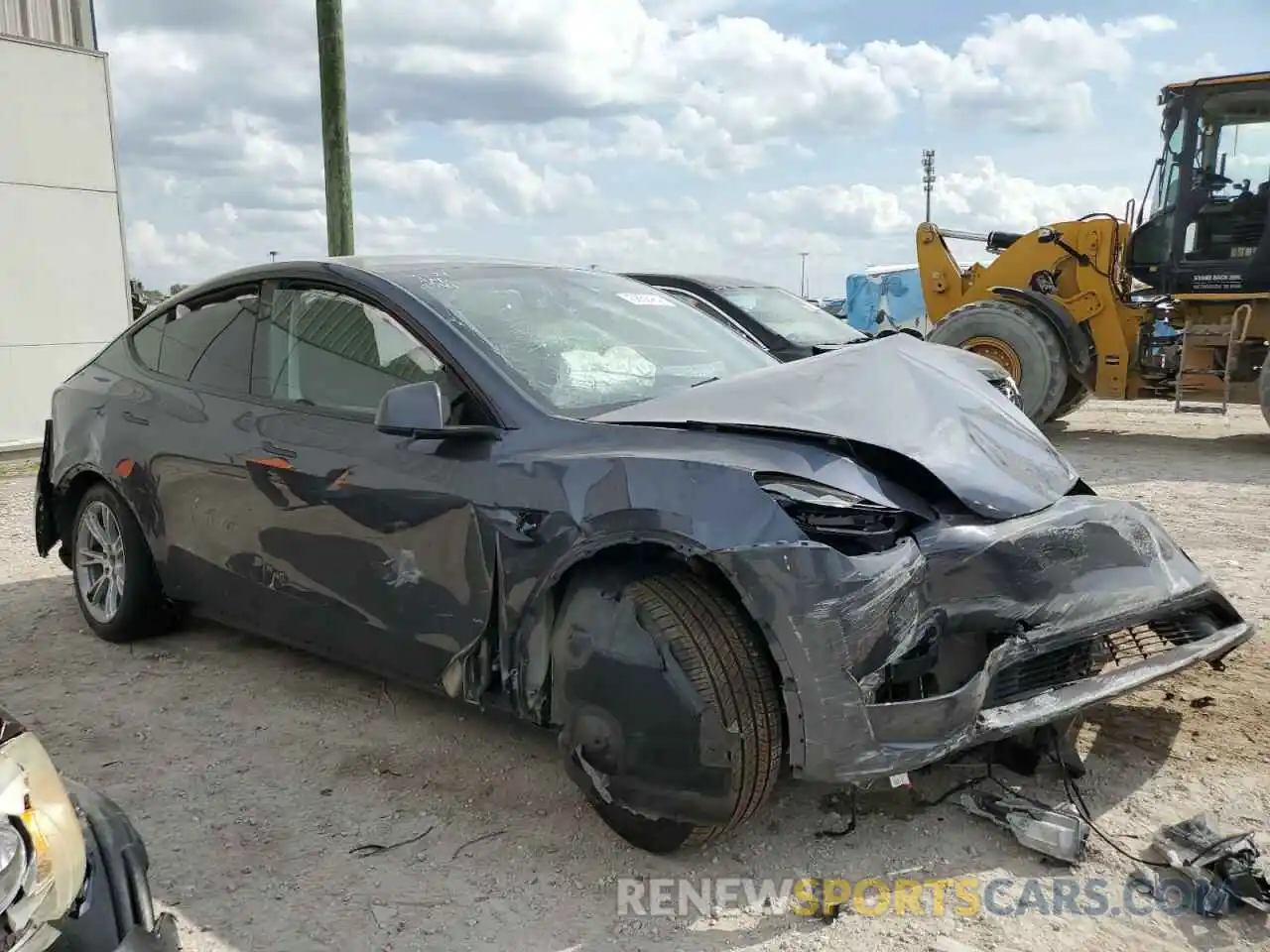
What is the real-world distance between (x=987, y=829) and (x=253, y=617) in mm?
2585

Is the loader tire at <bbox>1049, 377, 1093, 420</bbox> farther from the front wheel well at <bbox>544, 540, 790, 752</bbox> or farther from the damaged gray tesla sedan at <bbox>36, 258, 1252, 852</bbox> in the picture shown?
the front wheel well at <bbox>544, 540, 790, 752</bbox>

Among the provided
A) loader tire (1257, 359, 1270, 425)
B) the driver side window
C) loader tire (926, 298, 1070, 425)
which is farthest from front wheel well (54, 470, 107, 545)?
loader tire (1257, 359, 1270, 425)

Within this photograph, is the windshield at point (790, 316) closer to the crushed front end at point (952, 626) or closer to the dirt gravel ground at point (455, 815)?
the dirt gravel ground at point (455, 815)

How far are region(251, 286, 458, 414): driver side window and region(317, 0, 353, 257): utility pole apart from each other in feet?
15.2

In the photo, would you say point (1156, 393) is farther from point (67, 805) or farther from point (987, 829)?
point (67, 805)

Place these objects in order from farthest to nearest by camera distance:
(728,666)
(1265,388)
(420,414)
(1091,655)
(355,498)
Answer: (1265,388) < (355,498) < (1091,655) < (420,414) < (728,666)

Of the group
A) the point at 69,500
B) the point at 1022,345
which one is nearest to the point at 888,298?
the point at 1022,345

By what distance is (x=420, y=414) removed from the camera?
3.01 metres

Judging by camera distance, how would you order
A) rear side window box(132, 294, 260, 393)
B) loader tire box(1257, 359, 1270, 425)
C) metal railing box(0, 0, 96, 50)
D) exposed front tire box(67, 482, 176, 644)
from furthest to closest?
metal railing box(0, 0, 96, 50) < loader tire box(1257, 359, 1270, 425) < exposed front tire box(67, 482, 176, 644) < rear side window box(132, 294, 260, 393)

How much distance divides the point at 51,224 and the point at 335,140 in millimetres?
3975

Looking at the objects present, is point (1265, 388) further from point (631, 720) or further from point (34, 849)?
point (34, 849)

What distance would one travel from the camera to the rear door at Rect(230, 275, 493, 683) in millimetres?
3145

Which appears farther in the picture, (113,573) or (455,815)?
(113,573)

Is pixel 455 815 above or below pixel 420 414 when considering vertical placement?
below
